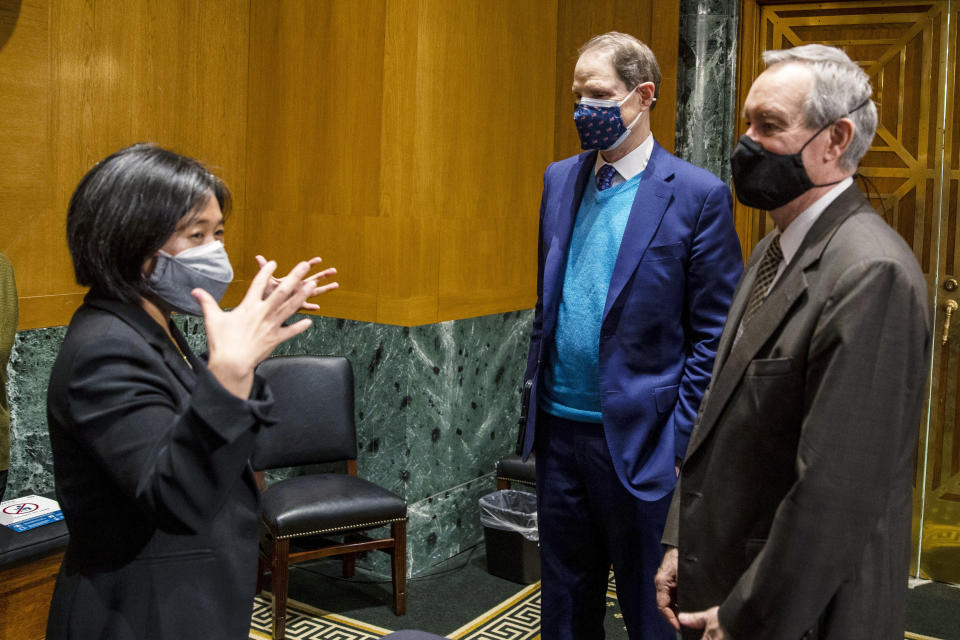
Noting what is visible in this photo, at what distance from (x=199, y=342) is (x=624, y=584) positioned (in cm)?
238

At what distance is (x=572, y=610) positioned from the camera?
2.56m

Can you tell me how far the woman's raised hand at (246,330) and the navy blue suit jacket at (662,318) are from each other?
1131 millimetres

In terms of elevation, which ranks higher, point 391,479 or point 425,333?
point 425,333

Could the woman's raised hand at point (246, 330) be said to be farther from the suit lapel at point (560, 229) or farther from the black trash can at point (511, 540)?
the black trash can at point (511, 540)

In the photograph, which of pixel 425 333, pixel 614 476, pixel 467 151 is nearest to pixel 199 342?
pixel 425 333

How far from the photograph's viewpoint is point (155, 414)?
1.42m

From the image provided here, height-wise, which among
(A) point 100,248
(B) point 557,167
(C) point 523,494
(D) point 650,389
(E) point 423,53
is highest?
(E) point 423,53

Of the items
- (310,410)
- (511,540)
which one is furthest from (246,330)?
(511,540)

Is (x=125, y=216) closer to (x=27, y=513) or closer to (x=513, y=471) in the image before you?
(x=27, y=513)

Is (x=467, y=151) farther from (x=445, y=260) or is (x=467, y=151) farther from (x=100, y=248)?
(x=100, y=248)

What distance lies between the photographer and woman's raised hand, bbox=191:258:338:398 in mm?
1407

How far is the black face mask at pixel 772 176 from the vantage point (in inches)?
63.7

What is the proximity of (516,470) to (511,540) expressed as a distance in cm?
33

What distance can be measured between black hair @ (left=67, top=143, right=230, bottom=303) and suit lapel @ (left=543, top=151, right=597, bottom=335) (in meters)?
1.19
